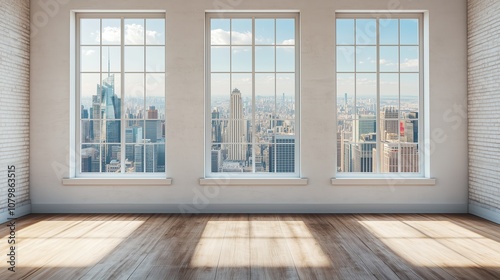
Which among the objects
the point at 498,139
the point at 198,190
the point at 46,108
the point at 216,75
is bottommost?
the point at 198,190

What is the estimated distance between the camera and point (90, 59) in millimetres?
5930

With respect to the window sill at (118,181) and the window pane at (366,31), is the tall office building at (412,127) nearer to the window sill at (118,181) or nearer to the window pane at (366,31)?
the window pane at (366,31)

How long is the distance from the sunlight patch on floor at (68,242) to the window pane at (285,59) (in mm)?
3127

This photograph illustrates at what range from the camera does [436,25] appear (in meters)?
5.76

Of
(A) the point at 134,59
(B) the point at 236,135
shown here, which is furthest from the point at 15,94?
(B) the point at 236,135

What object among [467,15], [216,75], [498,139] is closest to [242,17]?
[216,75]

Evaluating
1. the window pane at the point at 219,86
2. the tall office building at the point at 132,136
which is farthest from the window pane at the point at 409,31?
the tall office building at the point at 132,136

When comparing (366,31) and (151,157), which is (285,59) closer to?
(366,31)

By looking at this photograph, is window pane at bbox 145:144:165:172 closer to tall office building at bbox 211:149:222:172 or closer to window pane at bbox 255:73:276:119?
tall office building at bbox 211:149:222:172

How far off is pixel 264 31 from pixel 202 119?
5.60ft

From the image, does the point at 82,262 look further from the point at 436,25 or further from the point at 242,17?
the point at 436,25

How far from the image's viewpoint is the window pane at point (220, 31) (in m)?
5.91

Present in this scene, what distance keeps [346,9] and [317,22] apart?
49 centimetres

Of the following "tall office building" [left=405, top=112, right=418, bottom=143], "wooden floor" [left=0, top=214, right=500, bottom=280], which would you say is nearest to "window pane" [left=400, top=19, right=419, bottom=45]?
"tall office building" [left=405, top=112, right=418, bottom=143]
